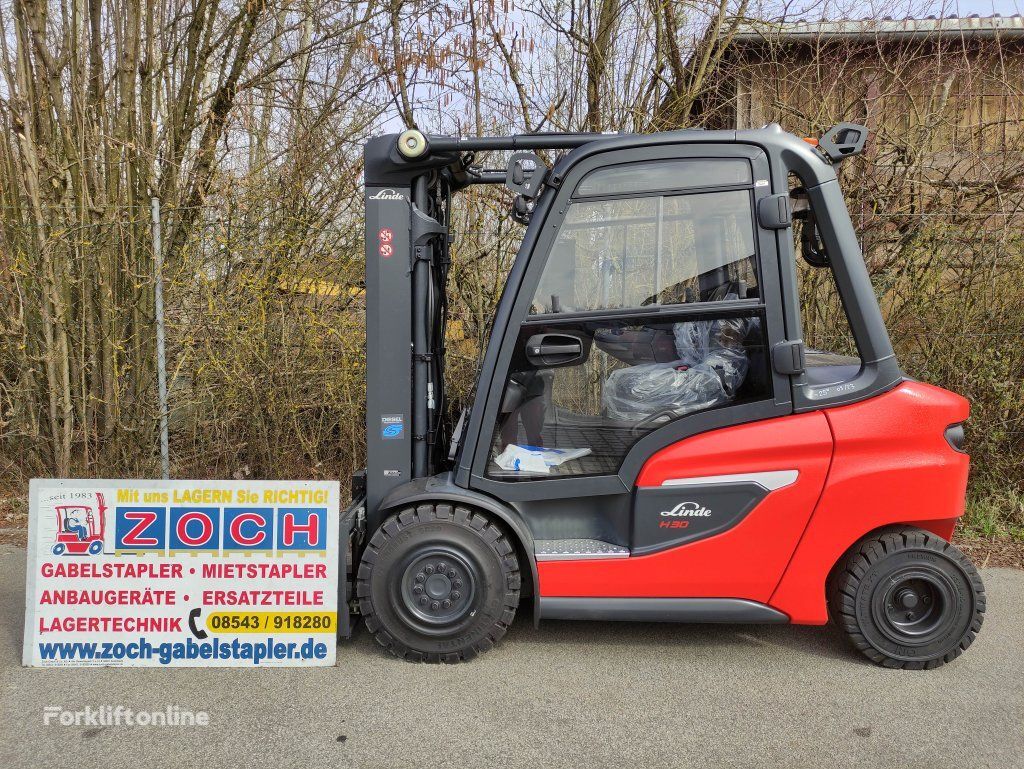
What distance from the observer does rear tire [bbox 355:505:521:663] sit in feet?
11.1

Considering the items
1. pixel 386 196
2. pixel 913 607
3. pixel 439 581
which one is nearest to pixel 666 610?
pixel 439 581

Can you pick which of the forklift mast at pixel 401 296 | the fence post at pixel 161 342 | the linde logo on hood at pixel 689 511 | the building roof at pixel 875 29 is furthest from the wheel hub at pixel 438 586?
the building roof at pixel 875 29

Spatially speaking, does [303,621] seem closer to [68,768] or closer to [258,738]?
[258,738]

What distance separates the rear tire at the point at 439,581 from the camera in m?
3.38

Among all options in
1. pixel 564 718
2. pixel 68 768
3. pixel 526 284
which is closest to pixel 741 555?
pixel 564 718

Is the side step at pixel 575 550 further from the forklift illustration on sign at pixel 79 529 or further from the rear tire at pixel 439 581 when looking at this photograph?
the forklift illustration on sign at pixel 79 529

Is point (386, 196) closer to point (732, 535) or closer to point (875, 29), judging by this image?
point (732, 535)

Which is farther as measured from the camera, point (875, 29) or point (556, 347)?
point (875, 29)

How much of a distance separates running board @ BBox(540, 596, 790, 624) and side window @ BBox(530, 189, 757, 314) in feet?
4.30

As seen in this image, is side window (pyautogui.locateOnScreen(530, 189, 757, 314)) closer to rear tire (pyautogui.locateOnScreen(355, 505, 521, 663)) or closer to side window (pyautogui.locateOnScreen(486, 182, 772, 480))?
side window (pyautogui.locateOnScreen(486, 182, 772, 480))

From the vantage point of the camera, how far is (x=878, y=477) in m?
3.26

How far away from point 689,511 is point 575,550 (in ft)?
1.77

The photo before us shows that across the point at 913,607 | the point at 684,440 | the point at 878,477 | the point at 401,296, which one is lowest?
the point at 913,607

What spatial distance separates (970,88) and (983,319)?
224cm
